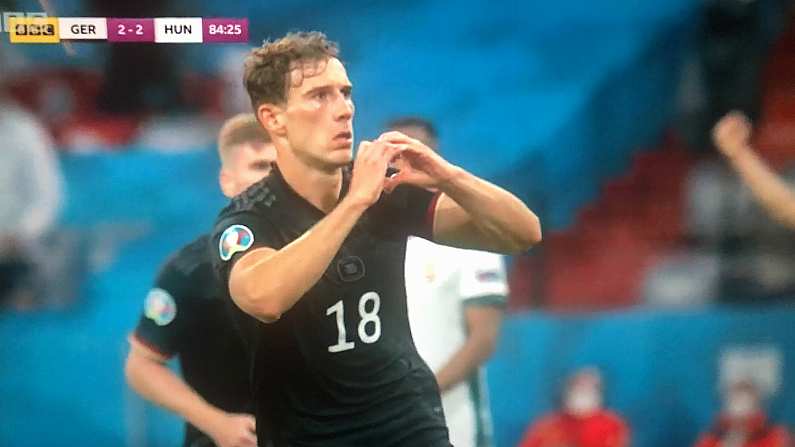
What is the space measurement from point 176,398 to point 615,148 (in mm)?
940

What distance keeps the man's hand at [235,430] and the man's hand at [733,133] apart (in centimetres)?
101

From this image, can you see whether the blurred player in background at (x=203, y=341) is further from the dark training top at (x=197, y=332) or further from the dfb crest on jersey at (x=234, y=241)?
the dfb crest on jersey at (x=234, y=241)

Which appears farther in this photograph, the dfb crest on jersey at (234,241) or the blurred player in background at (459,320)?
the blurred player in background at (459,320)

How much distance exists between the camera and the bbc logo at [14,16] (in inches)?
80.2

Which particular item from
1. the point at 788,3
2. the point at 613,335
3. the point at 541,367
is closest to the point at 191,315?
the point at 541,367

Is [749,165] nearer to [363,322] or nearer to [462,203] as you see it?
[462,203]

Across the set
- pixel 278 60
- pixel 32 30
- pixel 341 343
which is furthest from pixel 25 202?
pixel 341 343

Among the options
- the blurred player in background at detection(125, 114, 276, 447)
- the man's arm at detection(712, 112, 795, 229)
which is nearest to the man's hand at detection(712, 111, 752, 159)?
the man's arm at detection(712, 112, 795, 229)

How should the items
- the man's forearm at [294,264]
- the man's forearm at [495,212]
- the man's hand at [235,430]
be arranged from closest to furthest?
the man's forearm at [294,264], the man's forearm at [495,212], the man's hand at [235,430]

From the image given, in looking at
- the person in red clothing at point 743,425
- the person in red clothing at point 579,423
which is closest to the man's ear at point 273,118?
the person in red clothing at point 579,423

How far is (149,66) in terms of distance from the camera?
6.70 ft

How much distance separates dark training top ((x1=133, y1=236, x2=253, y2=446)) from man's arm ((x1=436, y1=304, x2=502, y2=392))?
1.23ft

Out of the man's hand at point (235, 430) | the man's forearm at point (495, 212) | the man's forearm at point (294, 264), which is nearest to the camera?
the man's forearm at point (294, 264)

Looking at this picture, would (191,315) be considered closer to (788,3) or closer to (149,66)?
(149,66)
